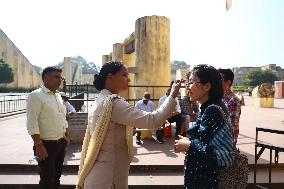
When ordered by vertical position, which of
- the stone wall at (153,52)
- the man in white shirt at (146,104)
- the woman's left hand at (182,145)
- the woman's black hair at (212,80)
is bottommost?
the man in white shirt at (146,104)

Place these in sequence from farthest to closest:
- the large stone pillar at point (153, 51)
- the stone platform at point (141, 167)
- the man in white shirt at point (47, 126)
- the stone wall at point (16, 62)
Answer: the stone wall at point (16, 62) < the large stone pillar at point (153, 51) < the stone platform at point (141, 167) < the man in white shirt at point (47, 126)

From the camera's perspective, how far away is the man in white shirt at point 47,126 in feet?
11.7

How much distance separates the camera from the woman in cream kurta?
8.14 feet

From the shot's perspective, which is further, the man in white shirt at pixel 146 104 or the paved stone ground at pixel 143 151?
the man in white shirt at pixel 146 104

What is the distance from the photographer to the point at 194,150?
2092mm

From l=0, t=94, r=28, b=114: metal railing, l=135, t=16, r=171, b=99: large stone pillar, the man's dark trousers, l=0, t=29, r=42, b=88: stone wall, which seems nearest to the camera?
the man's dark trousers

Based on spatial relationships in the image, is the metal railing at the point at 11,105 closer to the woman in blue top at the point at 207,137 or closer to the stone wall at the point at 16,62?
the woman in blue top at the point at 207,137

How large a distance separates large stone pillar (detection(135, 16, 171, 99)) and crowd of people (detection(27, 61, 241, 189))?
16.5 ft

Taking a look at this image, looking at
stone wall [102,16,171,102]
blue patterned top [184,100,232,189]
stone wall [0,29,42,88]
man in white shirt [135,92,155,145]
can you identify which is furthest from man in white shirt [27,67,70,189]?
stone wall [0,29,42,88]

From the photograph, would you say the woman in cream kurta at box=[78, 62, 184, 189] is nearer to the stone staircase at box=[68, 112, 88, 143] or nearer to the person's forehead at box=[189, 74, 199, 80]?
the person's forehead at box=[189, 74, 199, 80]

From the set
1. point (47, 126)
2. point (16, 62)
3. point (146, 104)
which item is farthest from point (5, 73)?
point (47, 126)

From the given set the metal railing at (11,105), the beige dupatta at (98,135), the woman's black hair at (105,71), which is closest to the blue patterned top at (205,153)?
the beige dupatta at (98,135)

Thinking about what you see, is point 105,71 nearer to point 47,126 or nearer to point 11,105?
point 47,126

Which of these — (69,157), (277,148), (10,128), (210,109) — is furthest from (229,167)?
(10,128)
